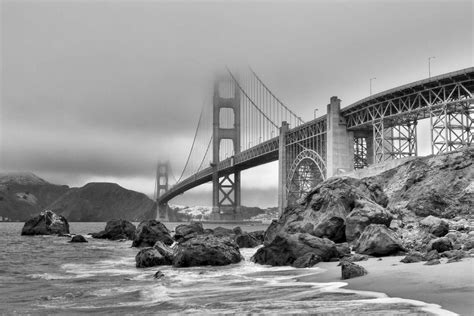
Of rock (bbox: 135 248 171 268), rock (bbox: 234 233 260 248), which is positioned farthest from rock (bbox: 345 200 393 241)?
rock (bbox: 234 233 260 248)

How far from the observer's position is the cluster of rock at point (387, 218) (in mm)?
19281

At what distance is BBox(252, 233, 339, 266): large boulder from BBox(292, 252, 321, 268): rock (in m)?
0.28

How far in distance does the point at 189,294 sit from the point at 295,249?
788 centimetres

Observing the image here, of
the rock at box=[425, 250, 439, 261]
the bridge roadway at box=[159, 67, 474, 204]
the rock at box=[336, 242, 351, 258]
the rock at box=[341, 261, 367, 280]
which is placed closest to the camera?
the rock at box=[341, 261, 367, 280]

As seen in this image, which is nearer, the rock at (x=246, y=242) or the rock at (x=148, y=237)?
the rock at (x=246, y=242)

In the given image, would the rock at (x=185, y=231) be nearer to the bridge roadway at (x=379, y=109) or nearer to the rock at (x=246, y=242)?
the rock at (x=246, y=242)

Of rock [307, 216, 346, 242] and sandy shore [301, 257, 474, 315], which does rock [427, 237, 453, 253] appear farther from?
rock [307, 216, 346, 242]

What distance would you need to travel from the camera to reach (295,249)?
2083 centimetres

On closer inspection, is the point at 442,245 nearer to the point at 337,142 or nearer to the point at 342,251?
the point at 342,251

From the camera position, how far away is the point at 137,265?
23.7 m

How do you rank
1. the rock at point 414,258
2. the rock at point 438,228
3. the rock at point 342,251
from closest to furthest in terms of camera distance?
1. the rock at point 414,258
2. the rock at point 342,251
3. the rock at point 438,228

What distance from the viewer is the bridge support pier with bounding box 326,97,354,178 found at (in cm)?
5866

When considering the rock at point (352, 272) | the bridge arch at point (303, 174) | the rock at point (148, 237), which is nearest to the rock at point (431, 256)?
the rock at point (352, 272)

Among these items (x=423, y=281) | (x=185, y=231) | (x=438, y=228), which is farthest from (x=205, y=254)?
(x=185, y=231)
